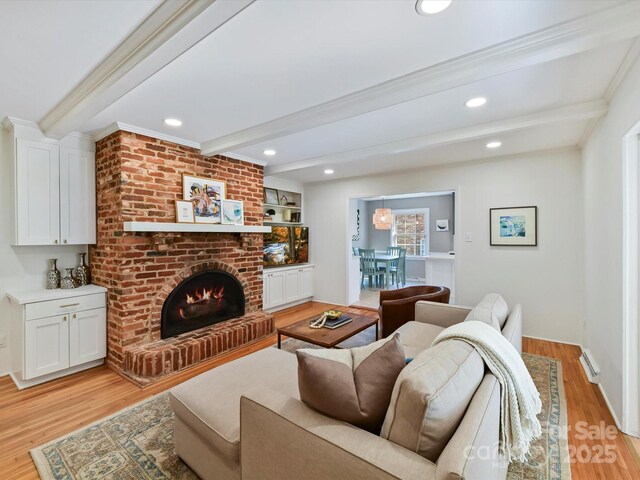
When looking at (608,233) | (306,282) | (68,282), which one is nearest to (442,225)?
(306,282)

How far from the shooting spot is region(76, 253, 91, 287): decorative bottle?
3.13m

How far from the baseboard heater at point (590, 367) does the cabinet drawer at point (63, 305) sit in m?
4.69

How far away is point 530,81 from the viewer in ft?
6.79

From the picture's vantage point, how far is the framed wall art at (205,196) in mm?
3361

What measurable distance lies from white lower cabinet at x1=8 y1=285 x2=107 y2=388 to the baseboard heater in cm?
466

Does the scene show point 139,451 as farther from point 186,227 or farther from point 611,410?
point 611,410

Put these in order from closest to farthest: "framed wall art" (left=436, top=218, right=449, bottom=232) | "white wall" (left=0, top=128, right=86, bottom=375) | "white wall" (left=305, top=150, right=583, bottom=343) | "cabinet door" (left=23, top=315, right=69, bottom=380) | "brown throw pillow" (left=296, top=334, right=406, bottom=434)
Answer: "brown throw pillow" (left=296, top=334, right=406, bottom=434) < "cabinet door" (left=23, top=315, right=69, bottom=380) < "white wall" (left=0, top=128, right=86, bottom=375) < "white wall" (left=305, top=150, right=583, bottom=343) < "framed wall art" (left=436, top=218, right=449, bottom=232)

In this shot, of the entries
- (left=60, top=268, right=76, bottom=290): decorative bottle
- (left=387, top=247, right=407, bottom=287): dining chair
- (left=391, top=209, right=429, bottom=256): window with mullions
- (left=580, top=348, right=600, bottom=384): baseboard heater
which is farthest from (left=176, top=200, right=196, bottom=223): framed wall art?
(left=391, top=209, right=429, bottom=256): window with mullions

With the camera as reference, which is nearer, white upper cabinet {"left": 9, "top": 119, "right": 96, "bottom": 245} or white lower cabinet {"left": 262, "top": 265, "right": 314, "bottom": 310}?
white upper cabinet {"left": 9, "top": 119, "right": 96, "bottom": 245}

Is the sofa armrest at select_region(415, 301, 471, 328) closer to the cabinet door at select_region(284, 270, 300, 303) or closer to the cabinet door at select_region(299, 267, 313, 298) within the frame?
the cabinet door at select_region(284, 270, 300, 303)

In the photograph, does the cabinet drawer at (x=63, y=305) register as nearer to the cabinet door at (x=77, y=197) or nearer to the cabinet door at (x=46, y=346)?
the cabinet door at (x=46, y=346)

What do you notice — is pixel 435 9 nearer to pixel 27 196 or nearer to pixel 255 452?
pixel 255 452

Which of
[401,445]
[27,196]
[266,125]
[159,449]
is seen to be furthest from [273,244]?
[401,445]

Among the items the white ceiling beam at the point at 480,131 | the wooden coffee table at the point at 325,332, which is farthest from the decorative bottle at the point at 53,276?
the white ceiling beam at the point at 480,131
